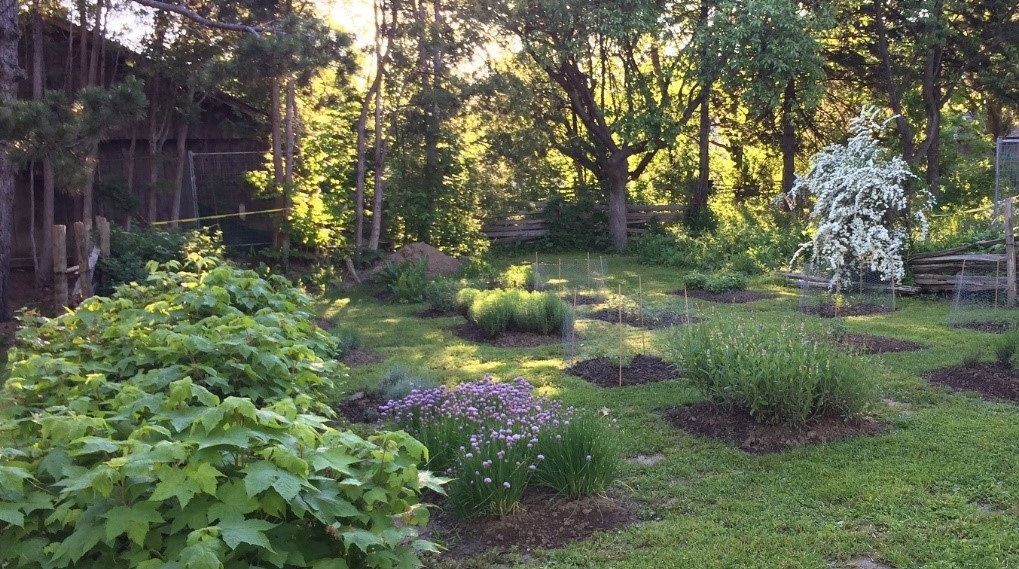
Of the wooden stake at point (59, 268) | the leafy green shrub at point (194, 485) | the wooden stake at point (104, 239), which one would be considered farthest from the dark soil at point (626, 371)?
the wooden stake at point (104, 239)

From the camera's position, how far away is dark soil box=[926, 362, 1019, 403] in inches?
248

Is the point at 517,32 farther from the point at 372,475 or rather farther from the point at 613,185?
the point at 372,475

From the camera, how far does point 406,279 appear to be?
42.3ft

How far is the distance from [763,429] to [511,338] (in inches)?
170

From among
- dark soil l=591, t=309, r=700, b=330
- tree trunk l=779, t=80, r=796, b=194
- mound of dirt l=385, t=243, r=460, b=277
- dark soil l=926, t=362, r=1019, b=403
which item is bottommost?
dark soil l=926, t=362, r=1019, b=403

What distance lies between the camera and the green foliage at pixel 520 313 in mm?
9391

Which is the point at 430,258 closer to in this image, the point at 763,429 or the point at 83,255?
the point at 83,255

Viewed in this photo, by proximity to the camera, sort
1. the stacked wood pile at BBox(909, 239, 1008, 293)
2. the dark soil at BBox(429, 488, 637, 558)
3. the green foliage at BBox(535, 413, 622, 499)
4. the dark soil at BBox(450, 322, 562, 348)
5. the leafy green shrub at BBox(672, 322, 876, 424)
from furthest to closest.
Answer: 1. the stacked wood pile at BBox(909, 239, 1008, 293)
2. the dark soil at BBox(450, 322, 562, 348)
3. the leafy green shrub at BBox(672, 322, 876, 424)
4. the green foliage at BBox(535, 413, 622, 499)
5. the dark soil at BBox(429, 488, 637, 558)

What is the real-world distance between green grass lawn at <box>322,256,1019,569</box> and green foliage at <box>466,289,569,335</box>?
194cm

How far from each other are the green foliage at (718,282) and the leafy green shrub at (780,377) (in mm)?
6756

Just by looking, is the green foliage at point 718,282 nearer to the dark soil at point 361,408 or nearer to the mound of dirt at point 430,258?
the mound of dirt at point 430,258

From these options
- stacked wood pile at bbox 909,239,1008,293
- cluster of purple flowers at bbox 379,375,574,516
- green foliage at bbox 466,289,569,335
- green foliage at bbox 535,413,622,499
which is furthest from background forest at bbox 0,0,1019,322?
green foliage at bbox 535,413,622,499

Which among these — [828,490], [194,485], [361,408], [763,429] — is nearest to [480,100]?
[361,408]

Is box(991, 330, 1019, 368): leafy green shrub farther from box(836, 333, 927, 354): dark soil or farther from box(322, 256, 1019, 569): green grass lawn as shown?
box(836, 333, 927, 354): dark soil
